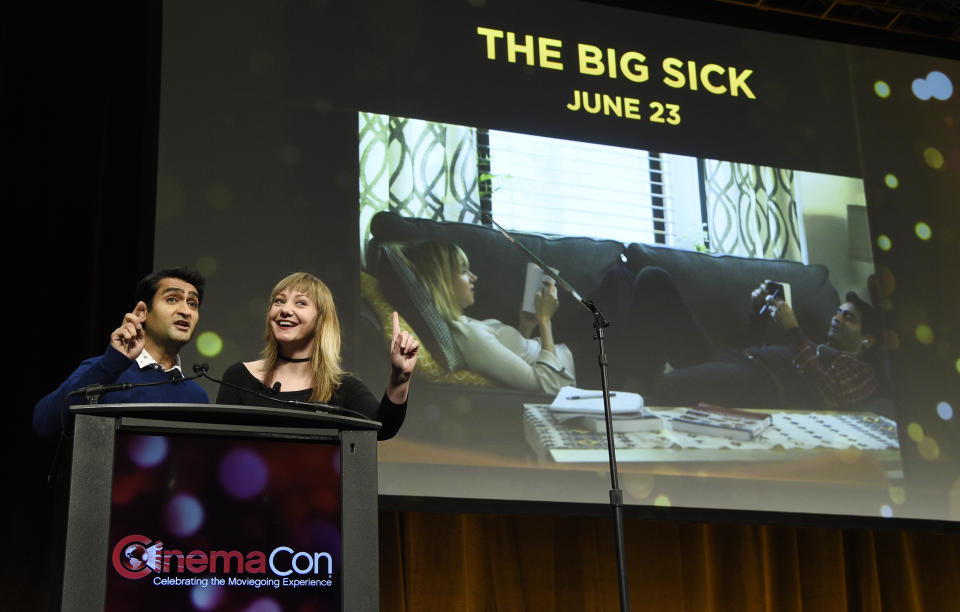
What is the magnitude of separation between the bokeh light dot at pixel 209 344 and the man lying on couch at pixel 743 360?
56.0 inches

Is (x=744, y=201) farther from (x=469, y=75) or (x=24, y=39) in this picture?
(x=24, y=39)

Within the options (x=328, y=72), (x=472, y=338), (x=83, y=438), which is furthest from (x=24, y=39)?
(x=83, y=438)

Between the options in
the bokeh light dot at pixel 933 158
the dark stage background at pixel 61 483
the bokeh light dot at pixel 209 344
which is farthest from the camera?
the bokeh light dot at pixel 933 158

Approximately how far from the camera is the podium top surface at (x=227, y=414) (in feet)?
3.79

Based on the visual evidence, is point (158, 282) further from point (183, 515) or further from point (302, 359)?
point (183, 515)

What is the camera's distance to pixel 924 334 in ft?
13.5

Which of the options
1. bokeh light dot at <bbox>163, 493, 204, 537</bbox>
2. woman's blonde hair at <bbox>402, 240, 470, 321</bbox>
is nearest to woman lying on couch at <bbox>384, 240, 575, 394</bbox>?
woman's blonde hair at <bbox>402, 240, 470, 321</bbox>

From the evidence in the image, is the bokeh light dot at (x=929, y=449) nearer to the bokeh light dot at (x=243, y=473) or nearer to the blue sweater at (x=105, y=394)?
→ the blue sweater at (x=105, y=394)

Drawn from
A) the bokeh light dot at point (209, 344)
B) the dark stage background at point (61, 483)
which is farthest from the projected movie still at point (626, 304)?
the bokeh light dot at point (209, 344)

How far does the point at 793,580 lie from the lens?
4.35m

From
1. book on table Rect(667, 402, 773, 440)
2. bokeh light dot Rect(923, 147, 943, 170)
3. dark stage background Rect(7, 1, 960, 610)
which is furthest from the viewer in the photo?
bokeh light dot Rect(923, 147, 943, 170)

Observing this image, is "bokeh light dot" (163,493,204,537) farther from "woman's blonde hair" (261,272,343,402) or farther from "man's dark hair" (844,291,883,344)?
"man's dark hair" (844,291,883,344)

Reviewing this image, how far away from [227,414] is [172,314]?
907 mm

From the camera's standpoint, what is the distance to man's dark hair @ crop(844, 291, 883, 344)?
13.1 ft
